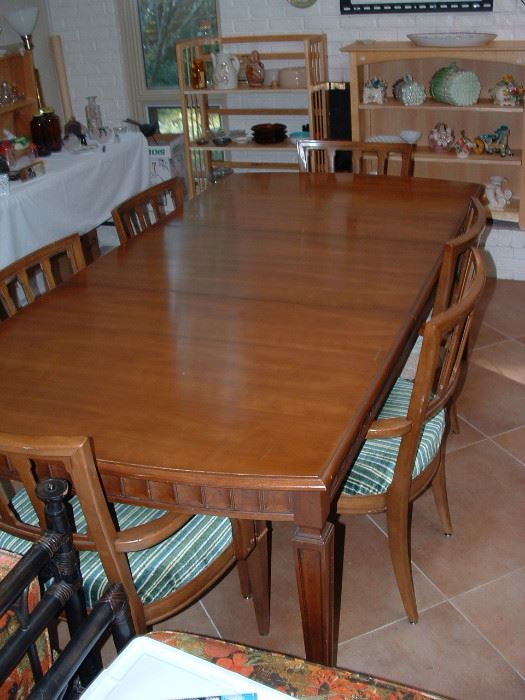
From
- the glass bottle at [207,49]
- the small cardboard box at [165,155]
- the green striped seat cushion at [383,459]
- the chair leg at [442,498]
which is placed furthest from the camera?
the small cardboard box at [165,155]

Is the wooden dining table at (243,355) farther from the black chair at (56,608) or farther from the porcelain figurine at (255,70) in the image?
the porcelain figurine at (255,70)

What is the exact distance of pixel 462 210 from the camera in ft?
8.68

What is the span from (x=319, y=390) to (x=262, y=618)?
28.1 inches

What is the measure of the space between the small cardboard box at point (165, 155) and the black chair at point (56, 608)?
3.75 metres

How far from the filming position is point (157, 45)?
508cm

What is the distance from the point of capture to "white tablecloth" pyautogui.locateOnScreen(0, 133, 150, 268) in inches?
138

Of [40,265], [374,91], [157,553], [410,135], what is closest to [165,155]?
[374,91]

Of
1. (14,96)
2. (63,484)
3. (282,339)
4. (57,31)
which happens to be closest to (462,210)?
(282,339)

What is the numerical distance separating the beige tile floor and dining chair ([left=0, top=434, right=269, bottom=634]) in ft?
0.90

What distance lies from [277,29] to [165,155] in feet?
3.29

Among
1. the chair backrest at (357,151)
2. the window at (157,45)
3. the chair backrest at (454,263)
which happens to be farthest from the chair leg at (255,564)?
the window at (157,45)

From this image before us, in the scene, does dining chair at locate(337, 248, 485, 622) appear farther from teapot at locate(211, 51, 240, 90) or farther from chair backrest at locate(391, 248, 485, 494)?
teapot at locate(211, 51, 240, 90)

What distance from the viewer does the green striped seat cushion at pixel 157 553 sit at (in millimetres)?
1608

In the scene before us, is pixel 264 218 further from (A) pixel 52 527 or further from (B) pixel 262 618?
(A) pixel 52 527
